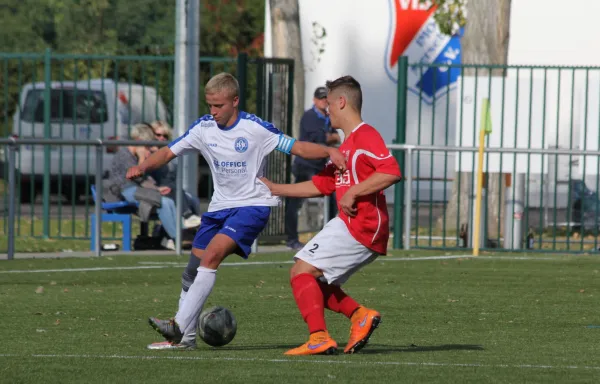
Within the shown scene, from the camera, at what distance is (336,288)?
334 inches

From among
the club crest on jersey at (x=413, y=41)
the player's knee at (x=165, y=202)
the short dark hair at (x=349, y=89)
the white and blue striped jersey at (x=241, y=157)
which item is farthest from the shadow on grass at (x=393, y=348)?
the club crest on jersey at (x=413, y=41)

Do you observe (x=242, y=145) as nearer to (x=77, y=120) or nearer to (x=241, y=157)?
(x=241, y=157)

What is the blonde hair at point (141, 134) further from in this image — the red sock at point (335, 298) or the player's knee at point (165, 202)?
the red sock at point (335, 298)

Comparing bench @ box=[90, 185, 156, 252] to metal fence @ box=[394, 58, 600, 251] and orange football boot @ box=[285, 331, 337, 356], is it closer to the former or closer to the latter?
metal fence @ box=[394, 58, 600, 251]

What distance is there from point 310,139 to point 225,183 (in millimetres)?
8367

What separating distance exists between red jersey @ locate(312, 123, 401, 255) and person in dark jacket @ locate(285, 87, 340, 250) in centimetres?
876

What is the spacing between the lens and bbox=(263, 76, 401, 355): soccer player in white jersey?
320 inches

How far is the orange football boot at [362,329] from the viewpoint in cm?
823

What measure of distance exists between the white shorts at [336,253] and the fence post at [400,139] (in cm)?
925

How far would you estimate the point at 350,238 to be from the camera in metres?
8.20

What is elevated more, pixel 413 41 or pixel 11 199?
pixel 413 41

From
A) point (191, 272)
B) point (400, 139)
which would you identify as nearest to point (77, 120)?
point (400, 139)

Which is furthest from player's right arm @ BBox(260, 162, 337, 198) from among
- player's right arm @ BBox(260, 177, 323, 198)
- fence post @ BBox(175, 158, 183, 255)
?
fence post @ BBox(175, 158, 183, 255)

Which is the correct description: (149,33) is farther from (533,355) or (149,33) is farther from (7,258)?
(533,355)
